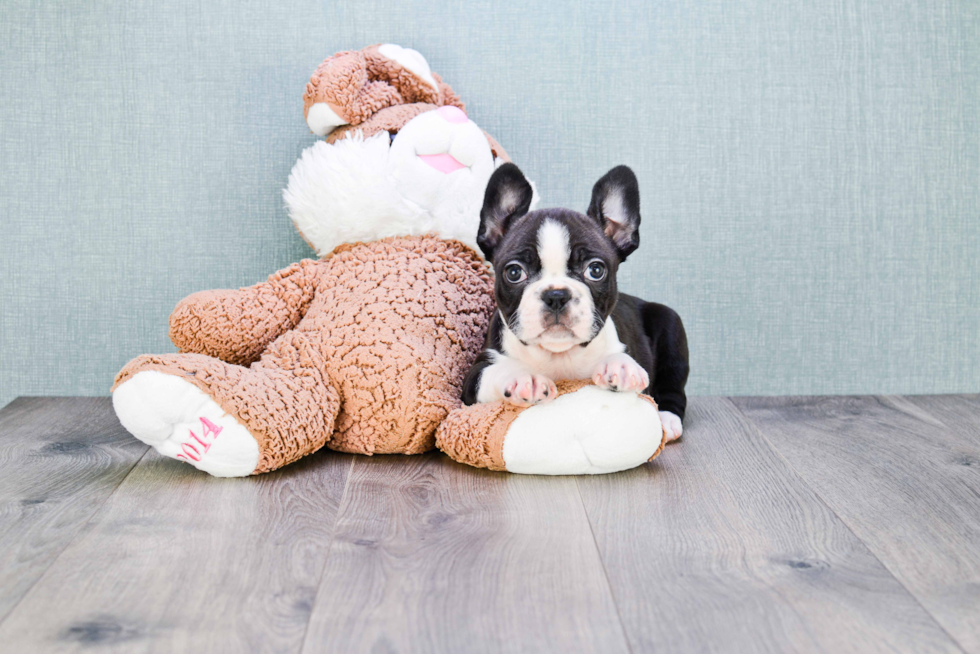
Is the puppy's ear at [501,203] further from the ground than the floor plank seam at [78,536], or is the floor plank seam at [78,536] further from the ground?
the puppy's ear at [501,203]

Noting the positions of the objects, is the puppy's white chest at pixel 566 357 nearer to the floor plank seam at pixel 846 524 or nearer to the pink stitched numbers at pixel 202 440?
the floor plank seam at pixel 846 524

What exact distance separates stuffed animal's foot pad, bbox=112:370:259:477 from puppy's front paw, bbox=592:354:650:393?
2.18ft

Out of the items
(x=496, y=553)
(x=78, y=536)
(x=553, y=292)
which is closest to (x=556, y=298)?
(x=553, y=292)

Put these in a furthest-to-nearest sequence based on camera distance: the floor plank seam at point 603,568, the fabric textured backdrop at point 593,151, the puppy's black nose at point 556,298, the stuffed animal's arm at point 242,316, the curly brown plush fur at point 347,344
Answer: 1. the fabric textured backdrop at point 593,151
2. the stuffed animal's arm at point 242,316
3. the curly brown plush fur at point 347,344
4. the puppy's black nose at point 556,298
5. the floor plank seam at point 603,568

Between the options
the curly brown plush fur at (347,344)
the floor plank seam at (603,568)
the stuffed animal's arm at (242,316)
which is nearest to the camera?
the floor plank seam at (603,568)

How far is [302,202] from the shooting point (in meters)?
2.00

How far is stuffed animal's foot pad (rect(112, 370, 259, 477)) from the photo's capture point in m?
1.54

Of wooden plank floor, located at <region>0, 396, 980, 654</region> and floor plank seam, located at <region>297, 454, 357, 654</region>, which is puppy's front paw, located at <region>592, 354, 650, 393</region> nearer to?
wooden plank floor, located at <region>0, 396, 980, 654</region>

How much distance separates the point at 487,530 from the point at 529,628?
33cm

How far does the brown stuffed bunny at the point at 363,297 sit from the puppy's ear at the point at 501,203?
0.24 metres

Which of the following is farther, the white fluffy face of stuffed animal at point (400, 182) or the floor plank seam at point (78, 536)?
the white fluffy face of stuffed animal at point (400, 182)

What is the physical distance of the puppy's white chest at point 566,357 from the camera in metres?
1.73

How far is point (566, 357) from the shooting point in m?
1.73

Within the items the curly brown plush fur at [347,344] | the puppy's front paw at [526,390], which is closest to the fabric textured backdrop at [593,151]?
the curly brown plush fur at [347,344]
